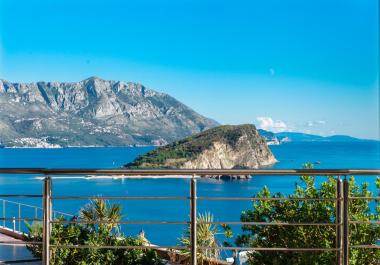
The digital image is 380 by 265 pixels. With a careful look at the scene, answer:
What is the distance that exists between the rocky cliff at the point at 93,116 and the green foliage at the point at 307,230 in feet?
279

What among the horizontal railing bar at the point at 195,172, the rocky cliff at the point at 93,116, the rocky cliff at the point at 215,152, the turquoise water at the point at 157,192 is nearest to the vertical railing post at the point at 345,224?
the horizontal railing bar at the point at 195,172

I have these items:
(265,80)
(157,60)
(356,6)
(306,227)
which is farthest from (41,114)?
(306,227)

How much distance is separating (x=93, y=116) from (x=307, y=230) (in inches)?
3925

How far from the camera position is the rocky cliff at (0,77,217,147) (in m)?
94.9

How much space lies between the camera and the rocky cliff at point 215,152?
202 ft

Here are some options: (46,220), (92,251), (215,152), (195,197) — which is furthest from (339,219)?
(215,152)

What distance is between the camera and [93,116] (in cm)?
10262

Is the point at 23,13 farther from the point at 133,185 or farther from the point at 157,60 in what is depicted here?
the point at 133,185

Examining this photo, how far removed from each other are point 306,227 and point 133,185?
56.7 meters

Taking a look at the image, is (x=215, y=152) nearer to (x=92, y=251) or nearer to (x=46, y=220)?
(x=92, y=251)

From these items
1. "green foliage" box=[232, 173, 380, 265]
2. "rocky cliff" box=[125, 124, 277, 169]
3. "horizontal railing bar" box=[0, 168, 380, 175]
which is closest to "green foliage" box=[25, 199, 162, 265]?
"green foliage" box=[232, 173, 380, 265]

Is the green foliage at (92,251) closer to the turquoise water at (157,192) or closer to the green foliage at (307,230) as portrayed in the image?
the green foliage at (307,230)

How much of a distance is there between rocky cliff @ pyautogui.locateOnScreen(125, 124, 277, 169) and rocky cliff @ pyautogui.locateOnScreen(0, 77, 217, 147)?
2242 cm

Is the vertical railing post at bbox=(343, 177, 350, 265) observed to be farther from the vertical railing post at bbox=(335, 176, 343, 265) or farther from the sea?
the sea
